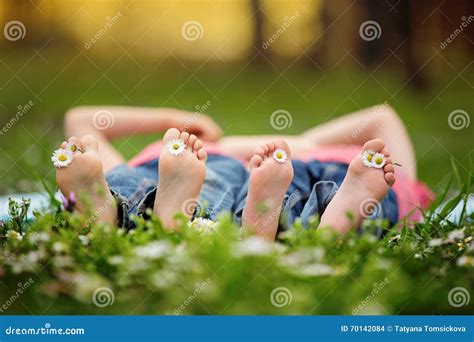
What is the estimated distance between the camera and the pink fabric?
1225 millimetres

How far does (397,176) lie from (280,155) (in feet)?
1.17

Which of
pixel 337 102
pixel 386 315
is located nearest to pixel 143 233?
pixel 386 315

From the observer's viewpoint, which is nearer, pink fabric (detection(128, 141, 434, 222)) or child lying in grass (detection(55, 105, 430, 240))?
child lying in grass (detection(55, 105, 430, 240))

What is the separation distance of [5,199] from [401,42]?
3.51 feet

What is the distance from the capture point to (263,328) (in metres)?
0.91

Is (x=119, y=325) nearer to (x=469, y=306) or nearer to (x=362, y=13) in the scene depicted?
(x=469, y=306)

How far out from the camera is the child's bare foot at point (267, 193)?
1002 millimetres

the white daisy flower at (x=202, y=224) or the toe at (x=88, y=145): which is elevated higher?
the white daisy flower at (x=202, y=224)

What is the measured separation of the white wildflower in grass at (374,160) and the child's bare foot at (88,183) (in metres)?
0.40

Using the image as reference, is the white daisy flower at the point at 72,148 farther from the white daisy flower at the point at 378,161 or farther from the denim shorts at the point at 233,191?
the white daisy flower at the point at 378,161

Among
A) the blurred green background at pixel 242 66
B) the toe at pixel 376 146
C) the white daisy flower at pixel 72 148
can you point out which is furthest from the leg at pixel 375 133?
the white daisy flower at pixel 72 148

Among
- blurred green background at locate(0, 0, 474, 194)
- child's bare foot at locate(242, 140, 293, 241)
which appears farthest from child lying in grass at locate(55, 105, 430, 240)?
blurred green background at locate(0, 0, 474, 194)

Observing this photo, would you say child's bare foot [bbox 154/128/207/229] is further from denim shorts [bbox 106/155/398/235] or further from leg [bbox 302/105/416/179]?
leg [bbox 302/105/416/179]

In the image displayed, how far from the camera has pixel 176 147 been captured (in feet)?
3.41
